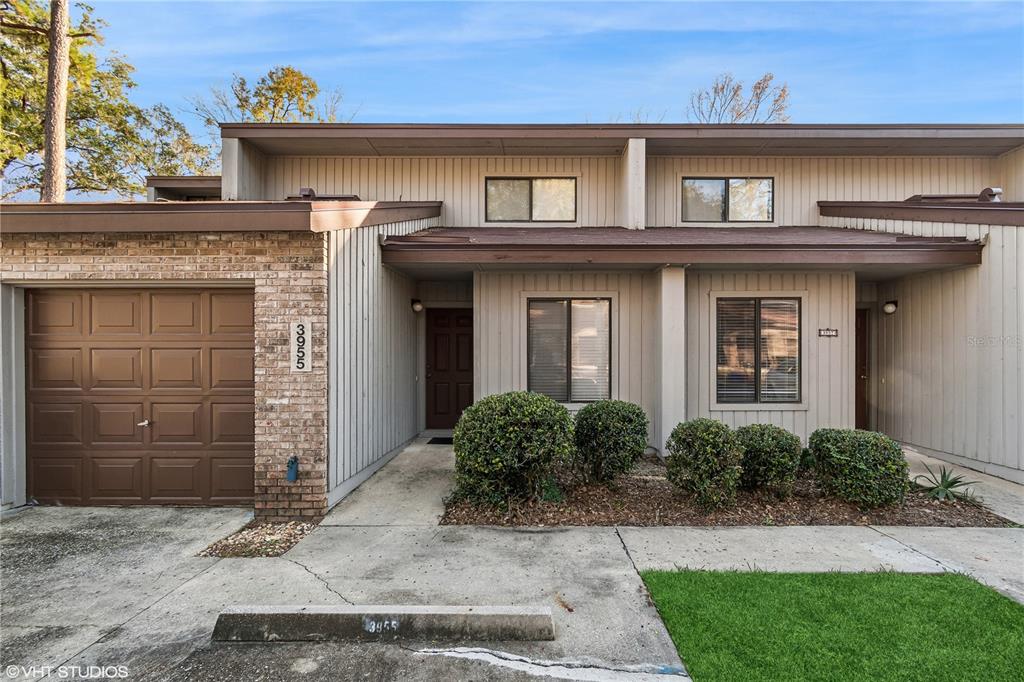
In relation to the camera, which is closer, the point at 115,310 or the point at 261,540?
the point at 261,540

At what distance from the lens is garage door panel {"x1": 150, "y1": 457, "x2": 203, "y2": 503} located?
539 centimetres

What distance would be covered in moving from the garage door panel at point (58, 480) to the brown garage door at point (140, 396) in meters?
0.01

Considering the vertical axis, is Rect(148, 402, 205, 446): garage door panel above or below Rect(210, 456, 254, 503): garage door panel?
above

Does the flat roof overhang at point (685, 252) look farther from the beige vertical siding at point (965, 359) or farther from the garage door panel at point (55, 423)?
the garage door panel at point (55, 423)

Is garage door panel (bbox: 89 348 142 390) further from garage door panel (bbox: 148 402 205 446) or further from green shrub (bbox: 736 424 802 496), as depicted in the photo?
green shrub (bbox: 736 424 802 496)

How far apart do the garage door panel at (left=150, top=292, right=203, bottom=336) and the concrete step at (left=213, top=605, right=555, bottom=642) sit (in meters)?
3.45

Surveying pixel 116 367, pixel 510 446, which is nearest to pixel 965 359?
pixel 510 446

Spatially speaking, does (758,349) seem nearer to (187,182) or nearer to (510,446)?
(510,446)

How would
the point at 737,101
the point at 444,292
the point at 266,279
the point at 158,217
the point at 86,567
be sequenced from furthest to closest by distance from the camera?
the point at 737,101 → the point at 444,292 → the point at 266,279 → the point at 158,217 → the point at 86,567

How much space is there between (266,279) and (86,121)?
15.8 metres

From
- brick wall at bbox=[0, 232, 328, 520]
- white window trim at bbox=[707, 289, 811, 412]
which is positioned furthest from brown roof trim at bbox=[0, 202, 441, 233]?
white window trim at bbox=[707, 289, 811, 412]

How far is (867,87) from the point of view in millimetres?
14438

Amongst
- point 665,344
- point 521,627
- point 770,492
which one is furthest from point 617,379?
point 521,627

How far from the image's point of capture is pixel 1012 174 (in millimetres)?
8883
